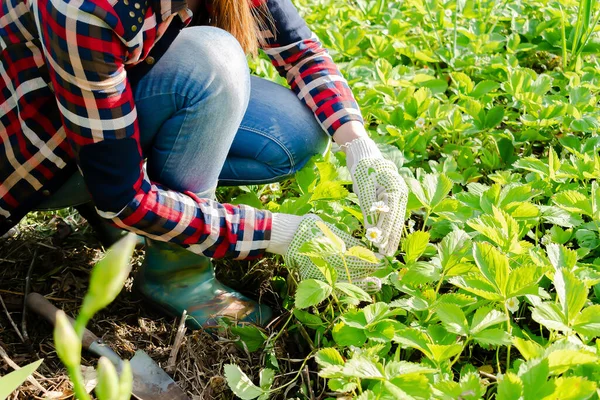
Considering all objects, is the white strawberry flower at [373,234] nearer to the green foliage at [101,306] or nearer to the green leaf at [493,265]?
the green leaf at [493,265]

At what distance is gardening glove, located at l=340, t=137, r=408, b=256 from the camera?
1435 mm

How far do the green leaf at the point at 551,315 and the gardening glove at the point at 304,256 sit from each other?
0.32 metres

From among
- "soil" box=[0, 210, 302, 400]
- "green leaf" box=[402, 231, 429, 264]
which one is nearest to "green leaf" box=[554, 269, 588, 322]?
"green leaf" box=[402, 231, 429, 264]

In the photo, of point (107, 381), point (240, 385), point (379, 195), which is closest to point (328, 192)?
point (379, 195)

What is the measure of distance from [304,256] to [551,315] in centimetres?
47

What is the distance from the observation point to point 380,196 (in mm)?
1476

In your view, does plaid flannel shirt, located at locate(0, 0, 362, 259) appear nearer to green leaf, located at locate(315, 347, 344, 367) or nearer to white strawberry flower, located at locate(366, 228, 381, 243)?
white strawberry flower, located at locate(366, 228, 381, 243)

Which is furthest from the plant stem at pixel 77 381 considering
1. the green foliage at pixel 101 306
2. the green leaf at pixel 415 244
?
the green leaf at pixel 415 244

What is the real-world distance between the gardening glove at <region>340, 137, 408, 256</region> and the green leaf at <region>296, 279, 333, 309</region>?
0.58ft

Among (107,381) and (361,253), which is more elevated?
(107,381)

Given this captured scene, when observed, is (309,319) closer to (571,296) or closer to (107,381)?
(571,296)

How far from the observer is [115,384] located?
578mm

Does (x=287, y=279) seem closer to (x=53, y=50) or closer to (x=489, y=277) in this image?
(x=489, y=277)

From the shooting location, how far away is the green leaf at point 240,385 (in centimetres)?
126
